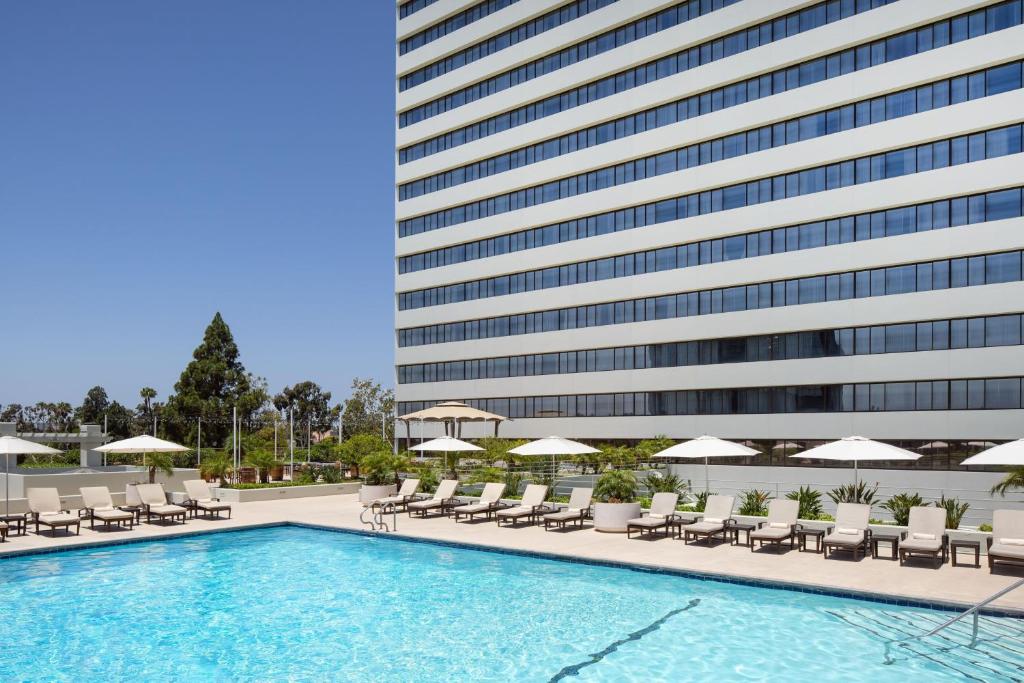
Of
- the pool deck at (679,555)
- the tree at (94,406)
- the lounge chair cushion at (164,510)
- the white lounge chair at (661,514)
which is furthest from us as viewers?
the tree at (94,406)

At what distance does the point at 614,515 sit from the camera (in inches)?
783

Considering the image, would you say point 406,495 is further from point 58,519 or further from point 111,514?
point 58,519

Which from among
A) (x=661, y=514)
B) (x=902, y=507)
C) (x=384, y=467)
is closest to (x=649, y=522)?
(x=661, y=514)

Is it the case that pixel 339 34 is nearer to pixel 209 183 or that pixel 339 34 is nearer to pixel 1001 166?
pixel 209 183

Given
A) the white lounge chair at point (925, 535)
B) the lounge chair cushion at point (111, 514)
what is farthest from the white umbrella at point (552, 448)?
the lounge chair cushion at point (111, 514)

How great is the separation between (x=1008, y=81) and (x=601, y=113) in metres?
18.7

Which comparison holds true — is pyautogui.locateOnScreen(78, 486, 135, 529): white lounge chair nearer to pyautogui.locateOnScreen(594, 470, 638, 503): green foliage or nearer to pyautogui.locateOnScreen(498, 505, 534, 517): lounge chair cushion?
pyautogui.locateOnScreen(498, 505, 534, 517): lounge chair cushion

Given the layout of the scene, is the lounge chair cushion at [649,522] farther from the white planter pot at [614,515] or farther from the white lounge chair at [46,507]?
the white lounge chair at [46,507]

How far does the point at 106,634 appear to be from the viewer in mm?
11938

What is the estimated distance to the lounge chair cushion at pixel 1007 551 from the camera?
546 inches

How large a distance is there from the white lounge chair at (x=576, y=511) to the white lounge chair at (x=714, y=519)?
306cm

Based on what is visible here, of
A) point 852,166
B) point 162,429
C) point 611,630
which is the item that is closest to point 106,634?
point 611,630

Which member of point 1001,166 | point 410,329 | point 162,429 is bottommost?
point 162,429

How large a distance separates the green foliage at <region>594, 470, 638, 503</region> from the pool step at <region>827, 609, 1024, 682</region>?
8.16 meters
